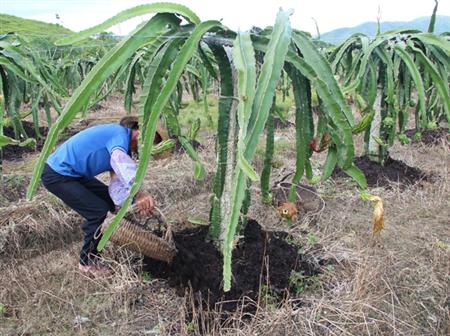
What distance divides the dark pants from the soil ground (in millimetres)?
136

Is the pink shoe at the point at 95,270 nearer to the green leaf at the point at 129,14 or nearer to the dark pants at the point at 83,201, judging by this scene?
the dark pants at the point at 83,201

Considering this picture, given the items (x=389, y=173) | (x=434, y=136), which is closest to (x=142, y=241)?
(x=389, y=173)

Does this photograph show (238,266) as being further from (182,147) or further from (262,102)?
(182,147)

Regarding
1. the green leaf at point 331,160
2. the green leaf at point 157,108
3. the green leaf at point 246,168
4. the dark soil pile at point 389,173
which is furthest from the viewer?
the dark soil pile at point 389,173

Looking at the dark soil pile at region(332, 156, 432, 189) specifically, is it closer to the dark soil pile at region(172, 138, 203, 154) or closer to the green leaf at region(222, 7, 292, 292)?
the dark soil pile at region(172, 138, 203, 154)

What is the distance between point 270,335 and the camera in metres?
2.19

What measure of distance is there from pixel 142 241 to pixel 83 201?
628mm

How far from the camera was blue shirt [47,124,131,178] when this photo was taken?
2.81 m

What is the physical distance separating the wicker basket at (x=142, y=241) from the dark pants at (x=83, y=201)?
1.28ft

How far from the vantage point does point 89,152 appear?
9.29 ft

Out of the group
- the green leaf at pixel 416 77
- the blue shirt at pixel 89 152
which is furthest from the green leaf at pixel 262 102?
the green leaf at pixel 416 77

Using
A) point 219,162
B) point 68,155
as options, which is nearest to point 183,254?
point 219,162

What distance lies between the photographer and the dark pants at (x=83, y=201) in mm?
2889

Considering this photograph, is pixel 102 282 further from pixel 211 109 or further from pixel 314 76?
pixel 211 109
